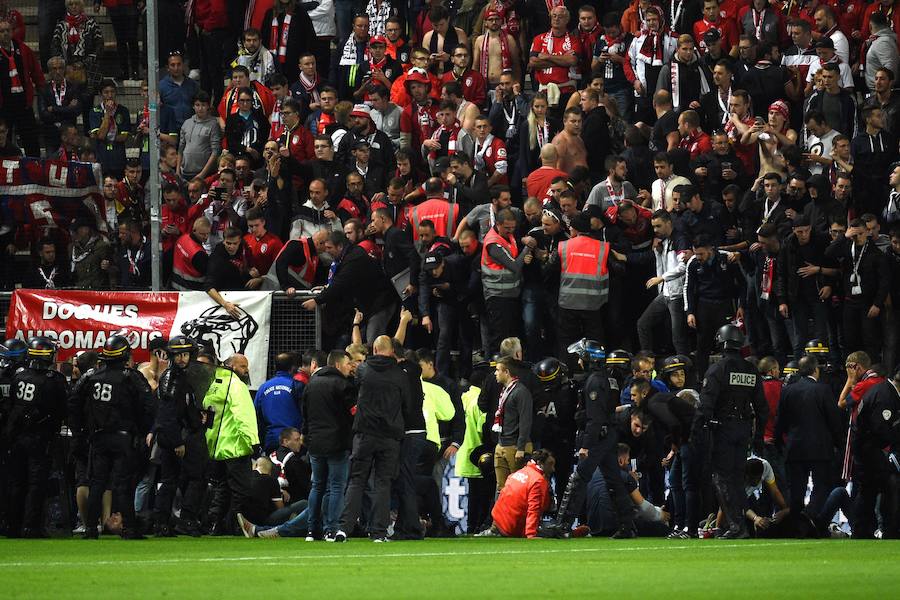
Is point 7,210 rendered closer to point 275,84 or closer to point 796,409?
point 275,84

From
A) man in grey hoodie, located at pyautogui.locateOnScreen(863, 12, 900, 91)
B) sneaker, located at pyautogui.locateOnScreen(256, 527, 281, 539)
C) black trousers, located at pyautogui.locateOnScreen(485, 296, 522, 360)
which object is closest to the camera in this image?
sneaker, located at pyautogui.locateOnScreen(256, 527, 281, 539)

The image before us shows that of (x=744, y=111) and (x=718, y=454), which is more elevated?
(x=744, y=111)

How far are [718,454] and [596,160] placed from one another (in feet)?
20.0

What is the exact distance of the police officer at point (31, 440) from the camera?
15867 millimetres

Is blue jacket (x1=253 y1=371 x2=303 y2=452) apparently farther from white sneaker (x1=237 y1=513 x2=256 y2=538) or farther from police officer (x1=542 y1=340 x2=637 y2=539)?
police officer (x1=542 y1=340 x2=637 y2=539)

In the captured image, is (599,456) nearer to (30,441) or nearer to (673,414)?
(673,414)

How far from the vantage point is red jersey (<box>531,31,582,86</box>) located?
2178 centimetres

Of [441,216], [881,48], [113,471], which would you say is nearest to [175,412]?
[113,471]

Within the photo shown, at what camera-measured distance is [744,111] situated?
19.4 metres

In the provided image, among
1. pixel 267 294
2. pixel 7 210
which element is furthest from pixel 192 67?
pixel 267 294

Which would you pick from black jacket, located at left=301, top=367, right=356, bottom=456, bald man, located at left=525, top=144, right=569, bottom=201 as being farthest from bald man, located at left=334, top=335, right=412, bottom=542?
bald man, located at left=525, top=144, right=569, bottom=201

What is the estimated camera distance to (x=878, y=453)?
15.3m

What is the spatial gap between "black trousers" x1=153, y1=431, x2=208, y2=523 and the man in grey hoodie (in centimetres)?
960

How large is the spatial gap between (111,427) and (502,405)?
12.3ft
